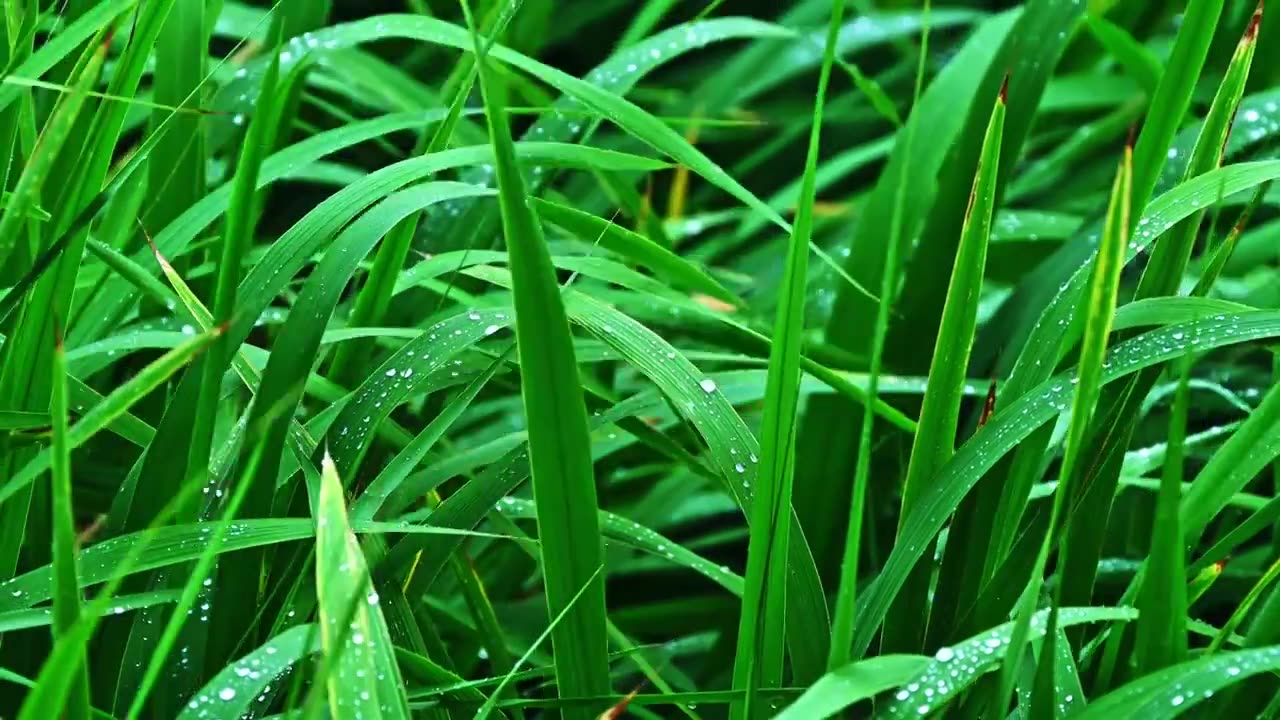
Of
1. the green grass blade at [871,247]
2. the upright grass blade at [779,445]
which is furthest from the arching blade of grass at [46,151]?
the green grass blade at [871,247]

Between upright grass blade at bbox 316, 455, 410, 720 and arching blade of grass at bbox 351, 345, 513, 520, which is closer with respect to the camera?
upright grass blade at bbox 316, 455, 410, 720

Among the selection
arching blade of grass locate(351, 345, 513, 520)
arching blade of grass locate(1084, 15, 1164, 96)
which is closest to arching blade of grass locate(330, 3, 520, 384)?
arching blade of grass locate(351, 345, 513, 520)

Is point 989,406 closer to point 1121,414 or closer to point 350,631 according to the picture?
point 1121,414

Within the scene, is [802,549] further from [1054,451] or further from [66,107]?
[66,107]

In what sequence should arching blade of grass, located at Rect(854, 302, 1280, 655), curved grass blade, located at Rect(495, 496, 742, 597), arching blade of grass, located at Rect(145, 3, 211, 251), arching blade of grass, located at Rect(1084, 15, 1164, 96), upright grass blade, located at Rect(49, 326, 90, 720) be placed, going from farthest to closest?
arching blade of grass, located at Rect(1084, 15, 1164, 96), arching blade of grass, located at Rect(145, 3, 211, 251), curved grass blade, located at Rect(495, 496, 742, 597), arching blade of grass, located at Rect(854, 302, 1280, 655), upright grass blade, located at Rect(49, 326, 90, 720)

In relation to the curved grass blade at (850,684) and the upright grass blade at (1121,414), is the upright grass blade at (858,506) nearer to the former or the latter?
the curved grass blade at (850,684)

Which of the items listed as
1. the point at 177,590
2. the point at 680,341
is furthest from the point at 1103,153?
the point at 177,590

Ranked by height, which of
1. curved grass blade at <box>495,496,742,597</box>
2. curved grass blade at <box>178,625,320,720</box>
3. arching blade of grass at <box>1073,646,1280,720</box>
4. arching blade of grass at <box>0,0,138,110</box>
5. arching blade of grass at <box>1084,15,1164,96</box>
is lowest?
arching blade of grass at <box>1073,646,1280,720</box>

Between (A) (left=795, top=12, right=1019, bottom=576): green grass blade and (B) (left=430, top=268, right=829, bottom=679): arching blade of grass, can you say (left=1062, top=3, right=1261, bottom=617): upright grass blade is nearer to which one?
(B) (left=430, top=268, right=829, bottom=679): arching blade of grass
